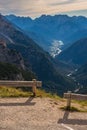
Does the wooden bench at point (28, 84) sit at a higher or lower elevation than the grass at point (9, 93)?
higher

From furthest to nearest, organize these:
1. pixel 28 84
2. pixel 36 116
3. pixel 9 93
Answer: pixel 9 93 → pixel 28 84 → pixel 36 116

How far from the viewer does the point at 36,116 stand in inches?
729

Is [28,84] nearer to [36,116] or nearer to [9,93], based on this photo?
[9,93]

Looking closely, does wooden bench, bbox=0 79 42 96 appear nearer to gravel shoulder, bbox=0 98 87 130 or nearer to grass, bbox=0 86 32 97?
grass, bbox=0 86 32 97

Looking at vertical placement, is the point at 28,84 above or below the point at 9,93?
above

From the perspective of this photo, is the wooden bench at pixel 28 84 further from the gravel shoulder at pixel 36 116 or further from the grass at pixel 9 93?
the gravel shoulder at pixel 36 116

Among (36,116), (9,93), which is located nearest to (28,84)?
(9,93)

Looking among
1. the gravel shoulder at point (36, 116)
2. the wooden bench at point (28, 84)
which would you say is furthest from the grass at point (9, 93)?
the gravel shoulder at point (36, 116)

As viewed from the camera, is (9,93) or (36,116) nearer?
(36,116)

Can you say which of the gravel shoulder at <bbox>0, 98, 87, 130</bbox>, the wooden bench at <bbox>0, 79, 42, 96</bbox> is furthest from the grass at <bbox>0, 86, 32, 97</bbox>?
the gravel shoulder at <bbox>0, 98, 87, 130</bbox>

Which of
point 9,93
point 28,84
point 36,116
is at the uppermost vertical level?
point 28,84

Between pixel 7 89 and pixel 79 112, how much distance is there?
647cm

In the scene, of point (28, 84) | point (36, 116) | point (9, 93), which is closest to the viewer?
point (36, 116)

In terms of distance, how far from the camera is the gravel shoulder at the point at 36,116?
16672 millimetres
